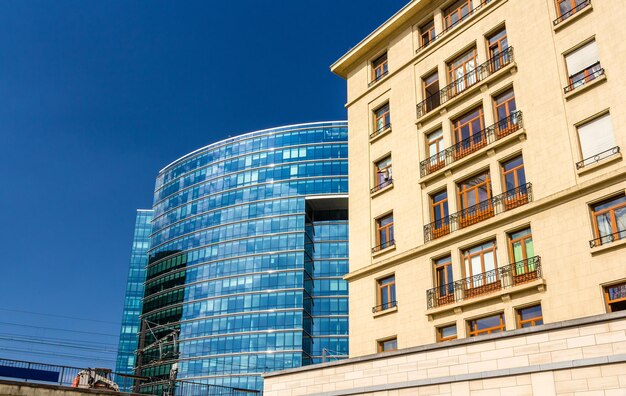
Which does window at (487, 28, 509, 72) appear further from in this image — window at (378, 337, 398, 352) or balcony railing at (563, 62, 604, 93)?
window at (378, 337, 398, 352)

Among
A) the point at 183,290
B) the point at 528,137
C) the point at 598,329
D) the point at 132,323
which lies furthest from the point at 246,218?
the point at 598,329

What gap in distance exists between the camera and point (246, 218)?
98312 millimetres

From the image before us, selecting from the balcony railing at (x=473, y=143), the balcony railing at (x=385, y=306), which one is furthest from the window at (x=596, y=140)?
the balcony railing at (x=385, y=306)

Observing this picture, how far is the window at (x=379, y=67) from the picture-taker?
33469 mm

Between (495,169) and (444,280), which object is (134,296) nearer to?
(444,280)

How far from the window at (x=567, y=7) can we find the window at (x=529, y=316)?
10.9 meters

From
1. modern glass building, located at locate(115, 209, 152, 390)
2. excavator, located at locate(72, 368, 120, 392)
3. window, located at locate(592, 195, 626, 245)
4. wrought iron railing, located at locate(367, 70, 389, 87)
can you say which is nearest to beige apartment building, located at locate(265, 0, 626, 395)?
window, located at locate(592, 195, 626, 245)

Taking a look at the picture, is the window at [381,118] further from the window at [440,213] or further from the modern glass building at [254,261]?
the modern glass building at [254,261]

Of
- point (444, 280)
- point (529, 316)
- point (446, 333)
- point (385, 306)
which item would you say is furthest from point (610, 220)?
point (385, 306)

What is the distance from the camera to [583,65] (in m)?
23.6

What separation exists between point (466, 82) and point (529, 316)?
10.7 metres

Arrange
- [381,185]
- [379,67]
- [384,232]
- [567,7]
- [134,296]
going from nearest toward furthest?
[567,7], [384,232], [381,185], [379,67], [134,296]

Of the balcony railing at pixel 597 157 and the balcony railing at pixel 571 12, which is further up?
the balcony railing at pixel 571 12

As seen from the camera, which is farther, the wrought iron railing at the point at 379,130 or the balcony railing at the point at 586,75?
the wrought iron railing at the point at 379,130
